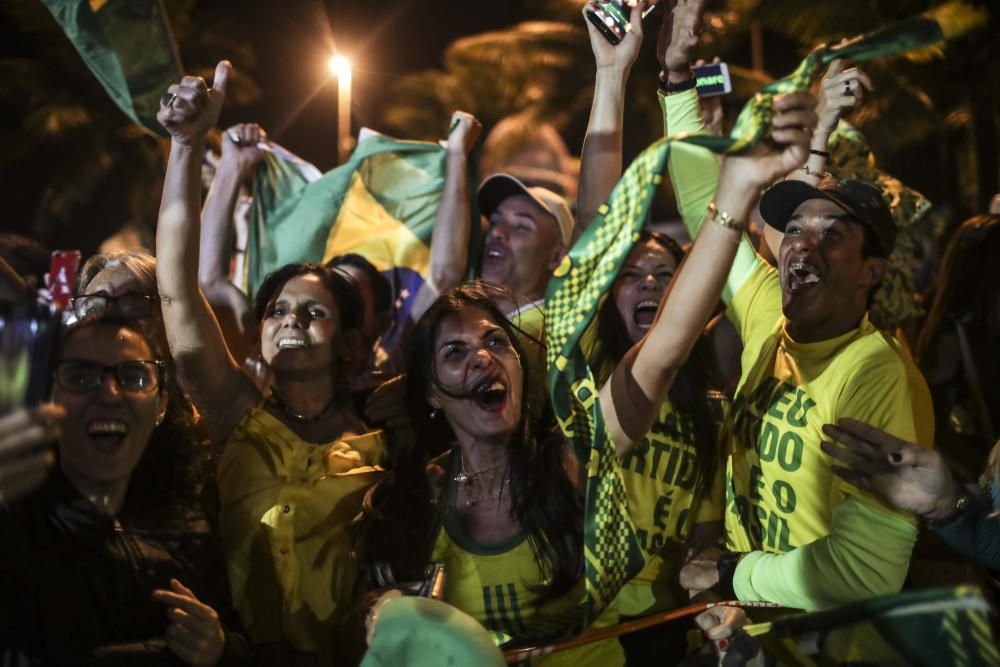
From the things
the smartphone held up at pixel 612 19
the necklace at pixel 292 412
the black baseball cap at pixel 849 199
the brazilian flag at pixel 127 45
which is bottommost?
the necklace at pixel 292 412

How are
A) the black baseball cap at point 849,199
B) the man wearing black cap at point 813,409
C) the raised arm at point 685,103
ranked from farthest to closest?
1. the raised arm at point 685,103
2. the black baseball cap at point 849,199
3. the man wearing black cap at point 813,409

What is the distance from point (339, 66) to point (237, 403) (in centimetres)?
596

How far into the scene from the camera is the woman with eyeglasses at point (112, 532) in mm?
2674

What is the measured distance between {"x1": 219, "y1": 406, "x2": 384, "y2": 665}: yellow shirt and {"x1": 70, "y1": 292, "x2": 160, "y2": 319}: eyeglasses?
663 millimetres

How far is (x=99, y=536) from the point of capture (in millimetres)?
2850

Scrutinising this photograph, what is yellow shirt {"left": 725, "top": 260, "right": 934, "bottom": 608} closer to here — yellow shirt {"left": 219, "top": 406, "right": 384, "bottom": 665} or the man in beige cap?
yellow shirt {"left": 219, "top": 406, "right": 384, "bottom": 665}

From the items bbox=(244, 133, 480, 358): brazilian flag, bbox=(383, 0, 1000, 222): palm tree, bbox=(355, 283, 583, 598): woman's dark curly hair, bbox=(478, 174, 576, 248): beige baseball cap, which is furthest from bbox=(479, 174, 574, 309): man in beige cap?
bbox=(383, 0, 1000, 222): palm tree

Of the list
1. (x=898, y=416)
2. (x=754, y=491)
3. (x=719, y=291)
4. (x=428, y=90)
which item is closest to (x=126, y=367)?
(x=719, y=291)

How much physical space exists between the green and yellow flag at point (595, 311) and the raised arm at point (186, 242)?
1.18 m

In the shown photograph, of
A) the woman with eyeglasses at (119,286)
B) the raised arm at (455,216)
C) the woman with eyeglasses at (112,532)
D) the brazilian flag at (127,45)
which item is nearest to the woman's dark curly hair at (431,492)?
the woman with eyeglasses at (112,532)

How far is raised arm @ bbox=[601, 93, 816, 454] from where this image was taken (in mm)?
2676

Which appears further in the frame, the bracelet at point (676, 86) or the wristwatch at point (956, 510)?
the bracelet at point (676, 86)

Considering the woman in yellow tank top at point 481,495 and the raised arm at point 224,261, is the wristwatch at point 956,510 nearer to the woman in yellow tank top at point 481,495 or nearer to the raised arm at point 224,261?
the woman in yellow tank top at point 481,495

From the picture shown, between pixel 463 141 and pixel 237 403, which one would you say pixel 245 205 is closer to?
pixel 463 141
